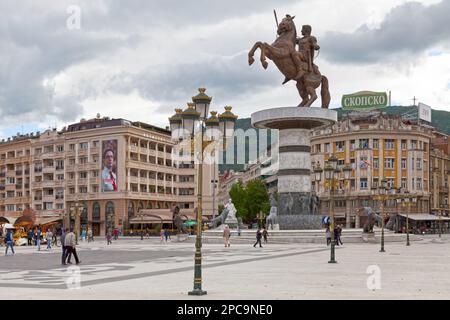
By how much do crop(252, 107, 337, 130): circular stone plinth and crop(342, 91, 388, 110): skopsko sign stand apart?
64305 millimetres

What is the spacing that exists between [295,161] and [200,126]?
35.6 meters

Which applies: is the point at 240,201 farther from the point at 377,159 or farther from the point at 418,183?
the point at 418,183

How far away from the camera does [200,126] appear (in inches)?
711

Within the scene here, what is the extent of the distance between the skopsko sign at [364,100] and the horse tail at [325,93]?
60902mm

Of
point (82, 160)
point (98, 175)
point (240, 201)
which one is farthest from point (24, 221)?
point (240, 201)

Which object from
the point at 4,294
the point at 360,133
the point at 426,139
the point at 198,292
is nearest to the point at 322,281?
the point at 198,292

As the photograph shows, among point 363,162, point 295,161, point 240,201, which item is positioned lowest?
point 240,201

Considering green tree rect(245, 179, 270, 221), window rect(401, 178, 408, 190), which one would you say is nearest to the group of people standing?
window rect(401, 178, 408, 190)

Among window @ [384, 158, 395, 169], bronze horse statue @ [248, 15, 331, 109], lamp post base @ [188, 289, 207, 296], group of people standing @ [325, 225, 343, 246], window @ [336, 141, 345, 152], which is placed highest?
bronze horse statue @ [248, 15, 331, 109]

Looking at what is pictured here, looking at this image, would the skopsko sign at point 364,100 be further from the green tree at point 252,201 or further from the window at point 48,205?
the window at point 48,205

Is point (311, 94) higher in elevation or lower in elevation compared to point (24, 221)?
higher

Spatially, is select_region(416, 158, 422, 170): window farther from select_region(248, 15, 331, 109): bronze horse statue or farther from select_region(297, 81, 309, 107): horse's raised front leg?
select_region(297, 81, 309, 107): horse's raised front leg

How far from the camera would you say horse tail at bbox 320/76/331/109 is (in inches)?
2218

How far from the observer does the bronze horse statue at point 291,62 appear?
54.4 meters
